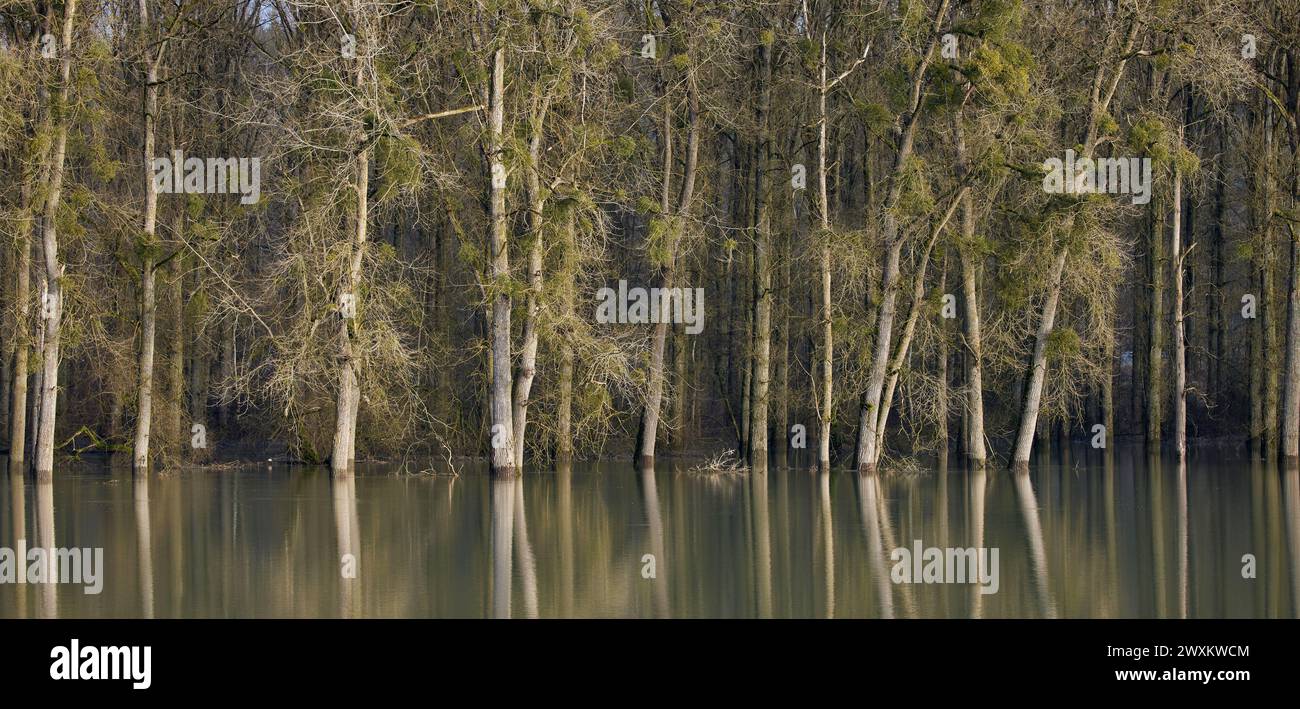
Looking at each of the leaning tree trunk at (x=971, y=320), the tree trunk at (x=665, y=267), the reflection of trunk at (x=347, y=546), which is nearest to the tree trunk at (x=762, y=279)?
the tree trunk at (x=665, y=267)

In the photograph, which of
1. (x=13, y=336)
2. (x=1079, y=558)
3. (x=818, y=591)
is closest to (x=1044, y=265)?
(x=1079, y=558)

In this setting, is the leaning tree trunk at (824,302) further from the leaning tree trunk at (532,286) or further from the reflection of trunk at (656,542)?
the leaning tree trunk at (532,286)

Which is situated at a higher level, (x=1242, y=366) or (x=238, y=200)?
(x=238, y=200)

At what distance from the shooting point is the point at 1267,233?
35375 mm

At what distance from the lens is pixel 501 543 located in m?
19.1

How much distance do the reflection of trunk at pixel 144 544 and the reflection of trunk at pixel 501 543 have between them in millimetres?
3019

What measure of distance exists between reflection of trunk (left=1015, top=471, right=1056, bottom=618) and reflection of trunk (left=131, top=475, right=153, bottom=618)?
784 cm

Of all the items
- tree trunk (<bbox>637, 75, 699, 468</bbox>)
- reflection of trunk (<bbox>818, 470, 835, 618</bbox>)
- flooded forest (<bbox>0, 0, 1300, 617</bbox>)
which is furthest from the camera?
tree trunk (<bbox>637, 75, 699, 468</bbox>)

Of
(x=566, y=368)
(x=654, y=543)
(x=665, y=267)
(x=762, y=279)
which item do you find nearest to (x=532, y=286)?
(x=566, y=368)

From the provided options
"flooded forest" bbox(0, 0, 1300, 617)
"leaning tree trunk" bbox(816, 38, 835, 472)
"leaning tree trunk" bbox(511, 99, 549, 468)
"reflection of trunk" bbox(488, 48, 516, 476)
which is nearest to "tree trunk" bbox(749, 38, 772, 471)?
"flooded forest" bbox(0, 0, 1300, 617)

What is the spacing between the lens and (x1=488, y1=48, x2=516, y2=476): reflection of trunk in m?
29.7

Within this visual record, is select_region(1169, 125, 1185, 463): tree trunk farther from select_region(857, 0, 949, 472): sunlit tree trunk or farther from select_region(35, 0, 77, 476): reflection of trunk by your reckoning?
select_region(35, 0, 77, 476): reflection of trunk
